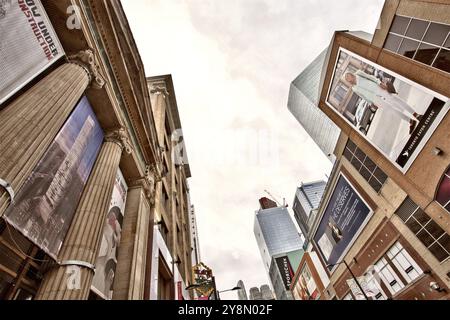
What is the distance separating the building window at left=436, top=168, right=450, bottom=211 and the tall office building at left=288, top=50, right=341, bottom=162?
2894 inches

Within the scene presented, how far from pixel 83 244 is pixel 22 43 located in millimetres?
6390

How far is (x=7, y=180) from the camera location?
4.84m

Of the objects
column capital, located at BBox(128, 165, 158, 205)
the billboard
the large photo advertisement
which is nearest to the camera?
the billboard

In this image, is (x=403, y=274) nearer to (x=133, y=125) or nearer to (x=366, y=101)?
(x=366, y=101)

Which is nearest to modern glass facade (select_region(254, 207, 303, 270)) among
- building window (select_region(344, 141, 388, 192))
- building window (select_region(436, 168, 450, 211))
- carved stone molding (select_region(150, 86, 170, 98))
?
building window (select_region(344, 141, 388, 192))

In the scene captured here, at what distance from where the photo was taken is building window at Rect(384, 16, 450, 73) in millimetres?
13367

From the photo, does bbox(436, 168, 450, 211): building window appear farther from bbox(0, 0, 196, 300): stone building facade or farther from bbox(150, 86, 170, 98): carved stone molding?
bbox(150, 86, 170, 98): carved stone molding

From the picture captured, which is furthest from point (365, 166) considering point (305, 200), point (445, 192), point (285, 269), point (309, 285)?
point (285, 269)

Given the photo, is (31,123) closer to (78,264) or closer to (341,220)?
(78,264)

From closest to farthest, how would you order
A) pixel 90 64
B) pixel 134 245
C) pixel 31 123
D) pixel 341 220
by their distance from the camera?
pixel 31 123 < pixel 90 64 < pixel 134 245 < pixel 341 220

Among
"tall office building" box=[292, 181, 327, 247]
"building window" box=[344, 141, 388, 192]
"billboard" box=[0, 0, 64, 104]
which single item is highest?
"tall office building" box=[292, 181, 327, 247]

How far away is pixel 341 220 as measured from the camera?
2870cm

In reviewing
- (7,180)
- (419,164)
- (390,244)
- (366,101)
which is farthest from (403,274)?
(7,180)

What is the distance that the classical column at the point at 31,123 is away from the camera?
503 cm
